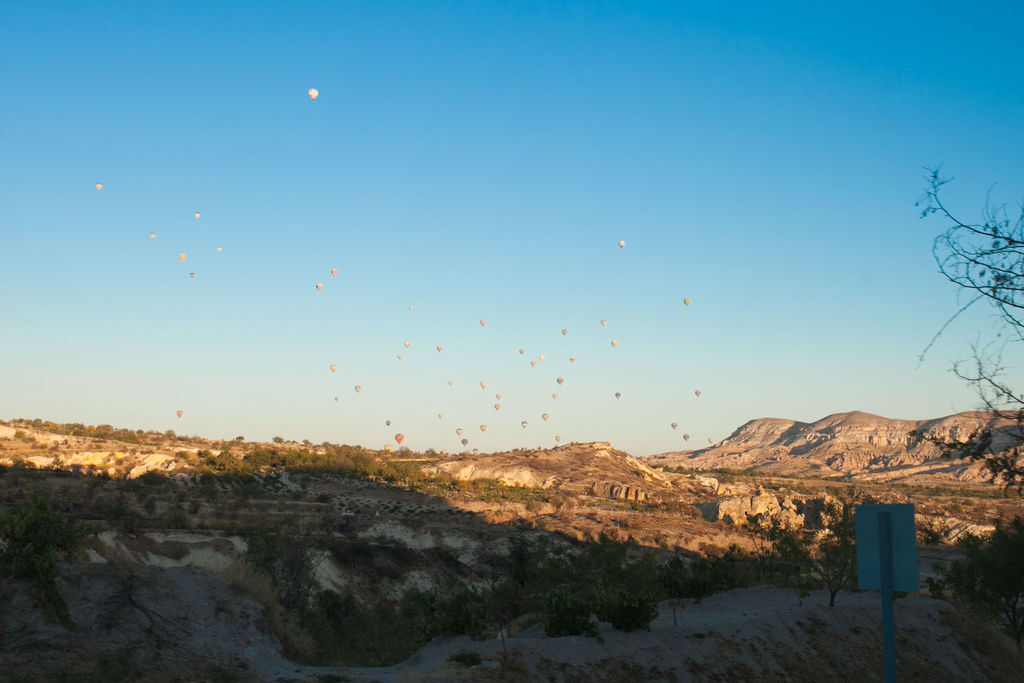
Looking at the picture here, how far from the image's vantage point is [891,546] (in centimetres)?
727

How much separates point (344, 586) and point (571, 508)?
40625 mm

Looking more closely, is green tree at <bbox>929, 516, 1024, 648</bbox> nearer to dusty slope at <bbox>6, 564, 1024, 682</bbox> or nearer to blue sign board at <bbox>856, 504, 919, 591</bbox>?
dusty slope at <bbox>6, 564, 1024, 682</bbox>

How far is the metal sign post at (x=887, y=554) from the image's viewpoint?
711 cm

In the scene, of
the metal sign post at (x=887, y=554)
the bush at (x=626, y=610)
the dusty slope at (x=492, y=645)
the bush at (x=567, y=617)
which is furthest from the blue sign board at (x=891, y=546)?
the bush at (x=626, y=610)

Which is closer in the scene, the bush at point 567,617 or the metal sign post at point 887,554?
the metal sign post at point 887,554

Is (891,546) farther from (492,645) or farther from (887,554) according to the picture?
(492,645)

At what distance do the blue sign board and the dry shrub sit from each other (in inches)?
570

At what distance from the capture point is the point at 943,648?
2098 cm

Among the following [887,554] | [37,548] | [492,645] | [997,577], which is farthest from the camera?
[997,577]

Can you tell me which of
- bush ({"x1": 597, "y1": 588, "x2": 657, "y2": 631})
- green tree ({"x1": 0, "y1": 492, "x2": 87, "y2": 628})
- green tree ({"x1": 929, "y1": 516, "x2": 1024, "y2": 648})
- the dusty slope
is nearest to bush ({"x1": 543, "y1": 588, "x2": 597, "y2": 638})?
the dusty slope

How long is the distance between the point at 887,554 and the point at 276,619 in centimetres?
1593

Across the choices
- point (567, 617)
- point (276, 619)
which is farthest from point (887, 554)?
point (276, 619)

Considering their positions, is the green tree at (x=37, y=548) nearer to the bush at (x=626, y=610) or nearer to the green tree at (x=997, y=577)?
the bush at (x=626, y=610)

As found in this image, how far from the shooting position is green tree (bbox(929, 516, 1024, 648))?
23953 mm
